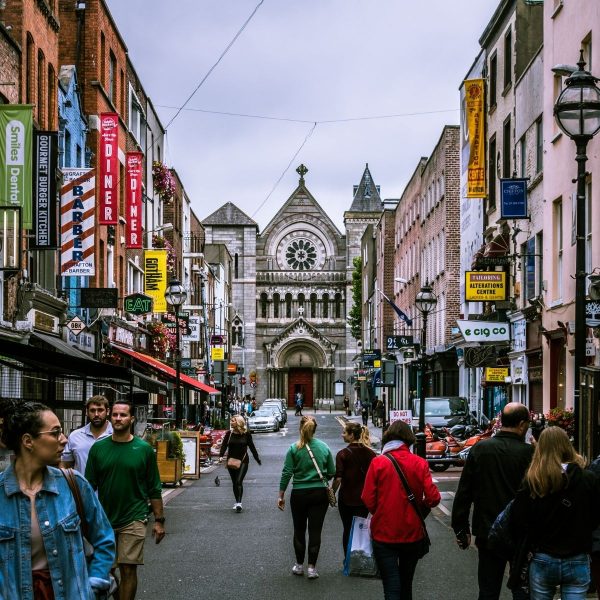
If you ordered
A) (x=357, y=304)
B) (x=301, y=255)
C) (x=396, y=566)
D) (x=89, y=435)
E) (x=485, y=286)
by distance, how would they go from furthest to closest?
(x=301, y=255), (x=357, y=304), (x=485, y=286), (x=89, y=435), (x=396, y=566)

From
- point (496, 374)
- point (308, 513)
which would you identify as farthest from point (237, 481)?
point (496, 374)

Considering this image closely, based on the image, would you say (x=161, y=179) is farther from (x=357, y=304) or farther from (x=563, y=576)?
(x=357, y=304)

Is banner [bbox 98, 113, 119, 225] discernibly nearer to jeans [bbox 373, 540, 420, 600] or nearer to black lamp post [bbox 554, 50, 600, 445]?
black lamp post [bbox 554, 50, 600, 445]

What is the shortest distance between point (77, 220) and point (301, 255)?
80273mm

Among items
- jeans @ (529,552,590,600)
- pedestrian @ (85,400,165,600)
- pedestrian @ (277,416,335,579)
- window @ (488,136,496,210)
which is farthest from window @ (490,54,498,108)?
jeans @ (529,552,590,600)

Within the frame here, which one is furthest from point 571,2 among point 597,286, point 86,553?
point 86,553

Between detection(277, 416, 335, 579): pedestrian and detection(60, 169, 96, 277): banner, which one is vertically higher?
detection(60, 169, 96, 277): banner

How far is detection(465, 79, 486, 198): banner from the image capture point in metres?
36.5

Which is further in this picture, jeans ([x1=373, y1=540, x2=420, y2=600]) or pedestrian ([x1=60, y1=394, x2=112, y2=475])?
pedestrian ([x1=60, y1=394, x2=112, y2=475])

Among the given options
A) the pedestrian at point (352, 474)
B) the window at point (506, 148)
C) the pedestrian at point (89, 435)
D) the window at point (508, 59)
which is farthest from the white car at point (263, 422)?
the pedestrian at point (89, 435)

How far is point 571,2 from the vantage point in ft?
78.4

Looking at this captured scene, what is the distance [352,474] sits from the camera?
1246cm

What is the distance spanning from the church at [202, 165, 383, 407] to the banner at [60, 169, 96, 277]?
75.2 meters

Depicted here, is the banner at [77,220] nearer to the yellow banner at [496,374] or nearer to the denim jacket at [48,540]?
the yellow banner at [496,374]
